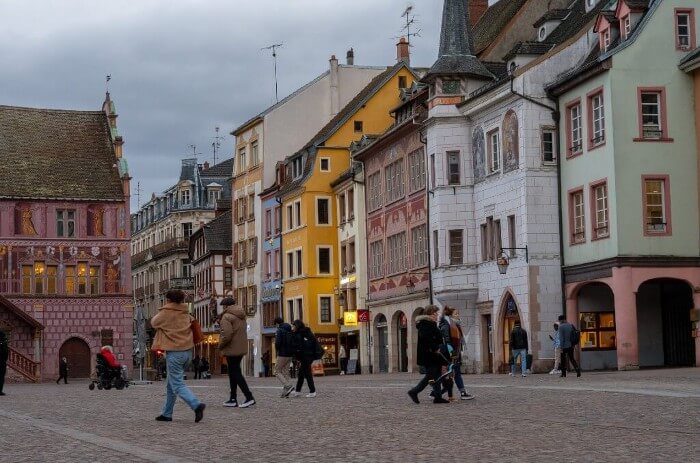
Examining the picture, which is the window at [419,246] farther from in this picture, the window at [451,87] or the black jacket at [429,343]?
the black jacket at [429,343]

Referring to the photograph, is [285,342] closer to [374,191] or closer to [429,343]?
[429,343]

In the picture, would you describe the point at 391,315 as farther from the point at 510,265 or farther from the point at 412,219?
the point at 510,265

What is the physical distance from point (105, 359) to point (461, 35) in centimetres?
1914

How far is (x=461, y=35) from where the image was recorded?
54.6 m

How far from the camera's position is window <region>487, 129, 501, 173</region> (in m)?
51.3

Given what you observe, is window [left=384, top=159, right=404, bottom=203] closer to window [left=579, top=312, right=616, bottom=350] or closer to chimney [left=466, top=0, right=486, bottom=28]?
chimney [left=466, top=0, right=486, bottom=28]

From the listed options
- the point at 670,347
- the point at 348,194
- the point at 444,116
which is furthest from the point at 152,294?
the point at 670,347

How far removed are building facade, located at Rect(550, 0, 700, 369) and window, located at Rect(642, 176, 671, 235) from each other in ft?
0.10

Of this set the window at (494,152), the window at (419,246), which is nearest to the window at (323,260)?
the window at (419,246)

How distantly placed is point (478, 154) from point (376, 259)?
1499 centimetres

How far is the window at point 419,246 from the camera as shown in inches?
2315

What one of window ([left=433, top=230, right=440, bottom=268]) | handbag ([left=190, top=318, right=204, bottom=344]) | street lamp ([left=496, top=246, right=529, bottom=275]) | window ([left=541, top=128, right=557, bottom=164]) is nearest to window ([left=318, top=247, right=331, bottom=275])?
window ([left=433, top=230, right=440, bottom=268])

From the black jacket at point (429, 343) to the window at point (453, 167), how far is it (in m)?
30.5

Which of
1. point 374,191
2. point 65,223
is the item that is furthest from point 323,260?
point 65,223
